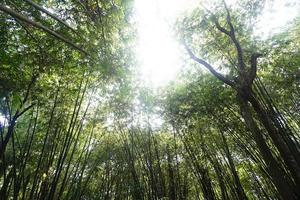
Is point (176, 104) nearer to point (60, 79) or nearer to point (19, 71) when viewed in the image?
point (60, 79)

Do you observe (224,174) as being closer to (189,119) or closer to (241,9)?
(189,119)

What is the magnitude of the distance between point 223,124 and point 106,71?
4779 mm

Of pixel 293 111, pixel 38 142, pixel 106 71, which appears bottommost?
pixel 106 71

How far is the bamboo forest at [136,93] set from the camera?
3.78m

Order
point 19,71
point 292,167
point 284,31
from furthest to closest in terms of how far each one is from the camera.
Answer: point 284,31 → point 19,71 → point 292,167

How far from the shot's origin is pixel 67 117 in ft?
18.8

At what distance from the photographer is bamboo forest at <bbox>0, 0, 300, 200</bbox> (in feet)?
12.4

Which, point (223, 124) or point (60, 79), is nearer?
point (60, 79)

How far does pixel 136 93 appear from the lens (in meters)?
4.60

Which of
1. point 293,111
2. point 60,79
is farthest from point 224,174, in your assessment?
point 60,79

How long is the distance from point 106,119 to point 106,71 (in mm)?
4106

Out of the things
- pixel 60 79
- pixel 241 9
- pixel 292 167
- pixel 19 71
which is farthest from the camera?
pixel 241 9

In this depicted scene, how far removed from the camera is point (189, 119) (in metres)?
7.55

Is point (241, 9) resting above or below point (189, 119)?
above
